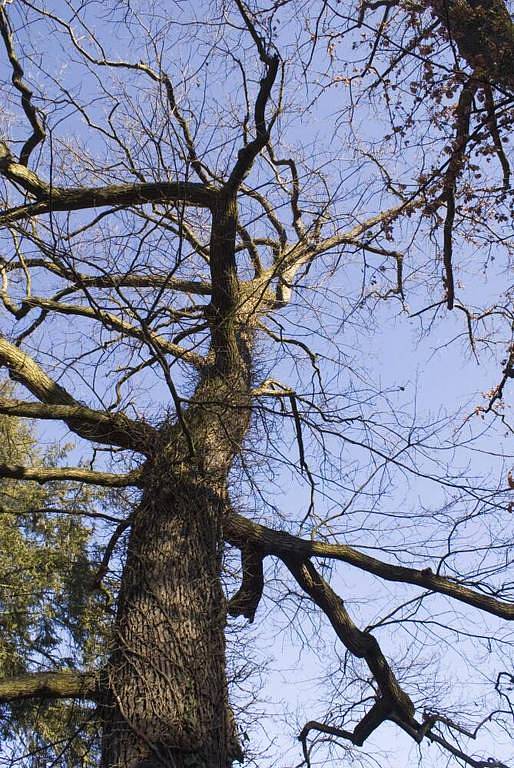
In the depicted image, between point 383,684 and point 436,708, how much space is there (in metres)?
0.38

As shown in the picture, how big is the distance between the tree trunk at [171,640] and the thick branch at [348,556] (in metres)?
0.39

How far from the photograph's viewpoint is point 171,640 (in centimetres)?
399

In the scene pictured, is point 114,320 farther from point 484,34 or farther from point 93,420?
point 484,34

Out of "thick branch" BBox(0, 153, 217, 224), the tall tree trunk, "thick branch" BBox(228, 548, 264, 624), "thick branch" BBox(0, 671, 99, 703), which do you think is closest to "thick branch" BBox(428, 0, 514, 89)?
"thick branch" BBox(0, 153, 217, 224)

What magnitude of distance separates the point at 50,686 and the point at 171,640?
2.33 ft

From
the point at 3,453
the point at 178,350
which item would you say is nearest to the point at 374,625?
the point at 178,350

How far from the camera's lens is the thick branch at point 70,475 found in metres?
4.82

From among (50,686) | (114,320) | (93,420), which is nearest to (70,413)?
(93,420)

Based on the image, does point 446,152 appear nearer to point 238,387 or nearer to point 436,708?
point 238,387

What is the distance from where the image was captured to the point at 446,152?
4.35m

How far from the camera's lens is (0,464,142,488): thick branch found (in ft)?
15.8

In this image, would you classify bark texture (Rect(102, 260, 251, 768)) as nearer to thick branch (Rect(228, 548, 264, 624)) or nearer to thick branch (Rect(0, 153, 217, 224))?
thick branch (Rect(228, 548, 264, 624))

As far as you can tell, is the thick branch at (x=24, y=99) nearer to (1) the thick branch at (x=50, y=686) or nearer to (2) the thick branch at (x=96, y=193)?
(2) the thick branch at (x=96, y=193)

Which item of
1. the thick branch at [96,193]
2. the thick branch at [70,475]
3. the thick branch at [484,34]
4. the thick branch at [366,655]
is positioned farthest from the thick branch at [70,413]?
the thick branch at [484,34]
